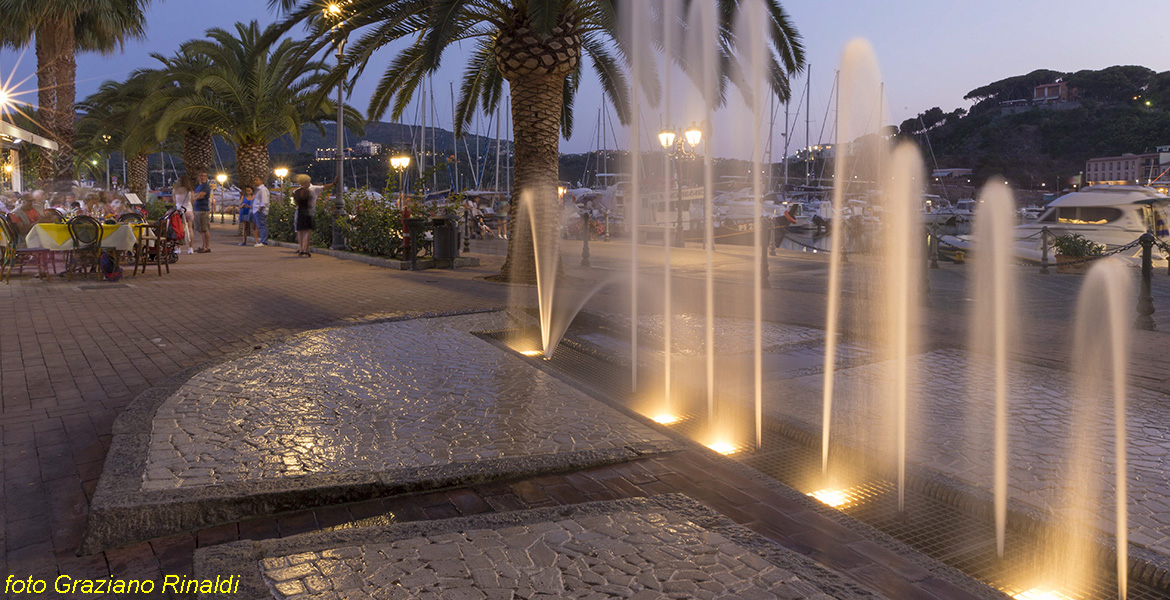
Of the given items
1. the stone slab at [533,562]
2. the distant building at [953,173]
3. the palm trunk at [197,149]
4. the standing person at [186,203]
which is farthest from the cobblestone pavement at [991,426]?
the distant building at [953,173]

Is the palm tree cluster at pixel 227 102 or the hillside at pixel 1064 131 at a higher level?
the hillside at pixel 1064 131

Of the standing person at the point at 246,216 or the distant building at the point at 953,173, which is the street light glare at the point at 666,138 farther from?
the distant building at the point at 953,173

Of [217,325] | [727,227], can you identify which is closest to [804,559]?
[217,325]

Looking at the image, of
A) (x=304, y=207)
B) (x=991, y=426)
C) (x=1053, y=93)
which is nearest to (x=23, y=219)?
(x=304, y=207)

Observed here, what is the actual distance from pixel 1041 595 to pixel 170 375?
5803mm

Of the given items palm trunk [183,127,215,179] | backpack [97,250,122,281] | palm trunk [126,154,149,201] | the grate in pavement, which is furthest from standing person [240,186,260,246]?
the grate in pavement

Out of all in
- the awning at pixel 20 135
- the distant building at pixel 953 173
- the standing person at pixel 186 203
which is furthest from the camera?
the distant building at pixel 953 173

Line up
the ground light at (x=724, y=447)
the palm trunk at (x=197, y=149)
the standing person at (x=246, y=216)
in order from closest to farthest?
the ground light at (x=724, y=447) → the standing person at (x=246, y=216) → the palm trunk at (x=197, y=149)

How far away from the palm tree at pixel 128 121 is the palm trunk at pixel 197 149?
128cm

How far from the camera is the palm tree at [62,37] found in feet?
77.6

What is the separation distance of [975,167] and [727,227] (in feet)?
298

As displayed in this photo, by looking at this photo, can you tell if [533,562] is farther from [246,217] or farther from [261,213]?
[246,217]

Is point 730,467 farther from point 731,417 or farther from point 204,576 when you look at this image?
point 204,576

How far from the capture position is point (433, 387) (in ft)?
18.4
